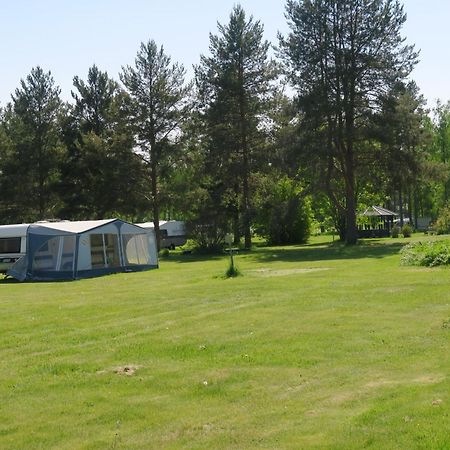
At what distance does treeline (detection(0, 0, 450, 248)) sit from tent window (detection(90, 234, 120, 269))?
1028 cm

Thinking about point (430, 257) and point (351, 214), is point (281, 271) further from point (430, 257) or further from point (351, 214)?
point (351, 214)

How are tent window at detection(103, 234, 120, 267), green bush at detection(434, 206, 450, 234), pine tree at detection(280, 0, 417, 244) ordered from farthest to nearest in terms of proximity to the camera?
green bush at detection(434, 206, 450, 234) → pine tree at detection(280, 0, 417, 244) → tent window at detection(103, 234, 120, 267)

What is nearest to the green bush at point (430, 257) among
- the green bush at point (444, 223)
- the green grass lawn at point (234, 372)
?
the green grass lawn at point (234, 372)

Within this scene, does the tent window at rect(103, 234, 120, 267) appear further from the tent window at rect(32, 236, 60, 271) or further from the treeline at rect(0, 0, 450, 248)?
the treeline at rect(0, 0, 450, 248)

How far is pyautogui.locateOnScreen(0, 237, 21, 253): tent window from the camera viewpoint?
24.4m

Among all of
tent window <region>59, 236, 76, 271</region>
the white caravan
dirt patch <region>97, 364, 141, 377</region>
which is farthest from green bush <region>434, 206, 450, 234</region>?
dirt patch <region>97, 364, 141, 377</region>

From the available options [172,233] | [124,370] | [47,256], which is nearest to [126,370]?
[124,370]

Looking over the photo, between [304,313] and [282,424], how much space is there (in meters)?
5.53

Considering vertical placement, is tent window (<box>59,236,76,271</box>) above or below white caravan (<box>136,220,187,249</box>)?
below

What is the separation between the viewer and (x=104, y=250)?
80.8 feet

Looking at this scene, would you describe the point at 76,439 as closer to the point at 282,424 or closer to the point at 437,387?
the point at 282,424

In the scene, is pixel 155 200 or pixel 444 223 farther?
pixel 444 223

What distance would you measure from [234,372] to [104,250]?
18.5 metres

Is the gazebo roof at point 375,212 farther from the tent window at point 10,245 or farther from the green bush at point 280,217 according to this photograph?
the tent window at point 10,245
